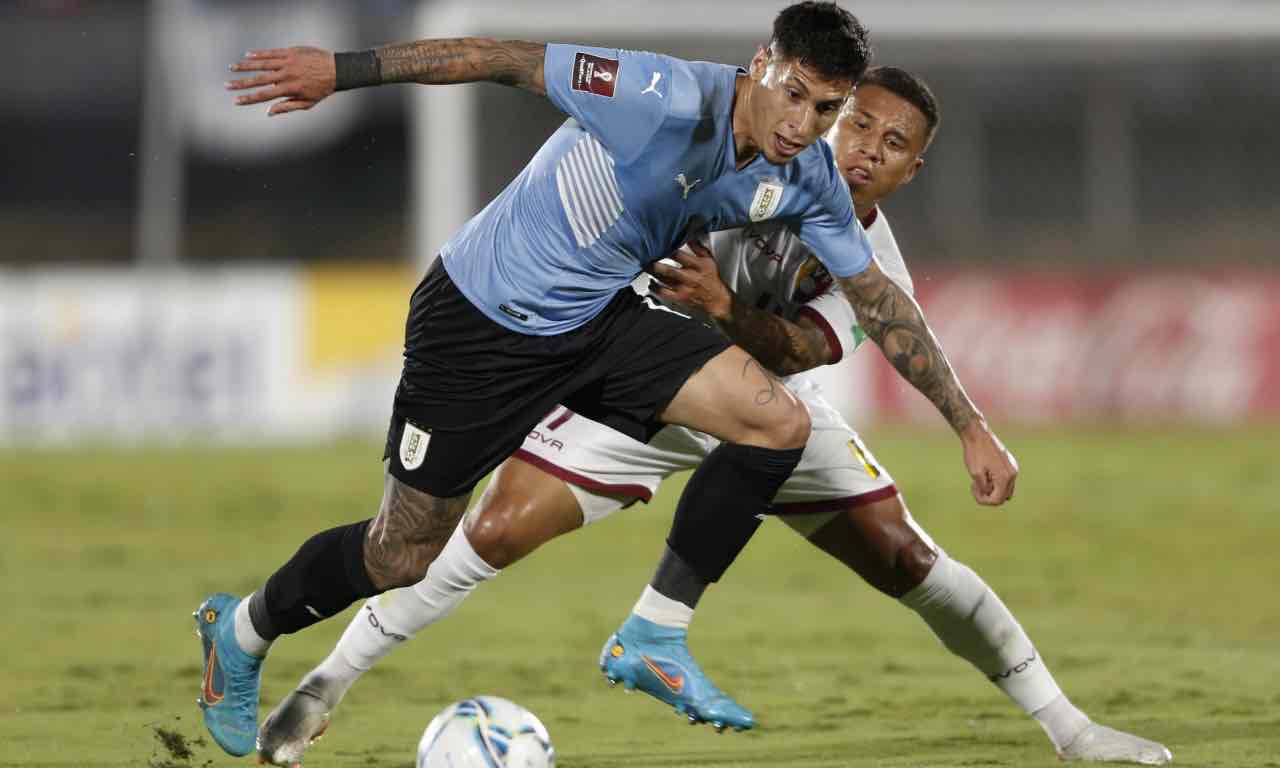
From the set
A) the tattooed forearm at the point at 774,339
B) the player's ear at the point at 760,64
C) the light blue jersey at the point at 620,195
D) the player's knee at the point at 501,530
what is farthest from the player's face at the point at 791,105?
the player's knee at the point at 501,530

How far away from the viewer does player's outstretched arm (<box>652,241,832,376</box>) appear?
5262 mm

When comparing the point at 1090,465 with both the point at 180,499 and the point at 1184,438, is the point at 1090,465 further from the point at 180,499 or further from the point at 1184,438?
the point at 180,499

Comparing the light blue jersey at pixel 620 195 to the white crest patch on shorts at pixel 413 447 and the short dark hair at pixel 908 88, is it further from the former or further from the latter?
the short dark hair at pixel 908 88

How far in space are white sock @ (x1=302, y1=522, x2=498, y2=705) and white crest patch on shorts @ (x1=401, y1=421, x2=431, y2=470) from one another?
368 mm

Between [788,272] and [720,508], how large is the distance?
2.77 feet

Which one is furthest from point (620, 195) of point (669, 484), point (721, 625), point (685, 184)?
point (669, 484)

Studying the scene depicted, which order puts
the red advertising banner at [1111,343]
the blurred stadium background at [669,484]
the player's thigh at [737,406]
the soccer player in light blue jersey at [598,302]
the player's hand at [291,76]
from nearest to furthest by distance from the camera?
the player's hand at [291,76] < the soccer player in light blue jersey at [598,302] < the player's thigh at [737,406] < the blurred stadium background at [669,484] < the red advertising banner at [1111,343]

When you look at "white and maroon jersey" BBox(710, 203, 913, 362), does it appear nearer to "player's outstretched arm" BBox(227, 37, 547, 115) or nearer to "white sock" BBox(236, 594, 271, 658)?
"player's outstretched arm" BBox(227, 37, 547, 115)

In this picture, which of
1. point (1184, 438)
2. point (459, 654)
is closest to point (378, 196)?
point (1184, 438)

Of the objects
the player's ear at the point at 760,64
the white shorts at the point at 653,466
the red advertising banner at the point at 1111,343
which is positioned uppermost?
the player's ear at the point at 760,64

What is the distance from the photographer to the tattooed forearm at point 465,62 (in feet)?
15.7

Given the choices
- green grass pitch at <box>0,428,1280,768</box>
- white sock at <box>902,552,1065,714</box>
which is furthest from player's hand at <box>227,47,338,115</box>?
white sock at <box>902,552,1065,714</box>

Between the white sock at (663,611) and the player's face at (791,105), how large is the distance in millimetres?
1286

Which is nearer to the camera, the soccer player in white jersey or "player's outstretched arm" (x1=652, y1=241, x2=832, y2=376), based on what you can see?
"player's outstretched arm" (x1=652, y1=241, x2=832, y2=376)
